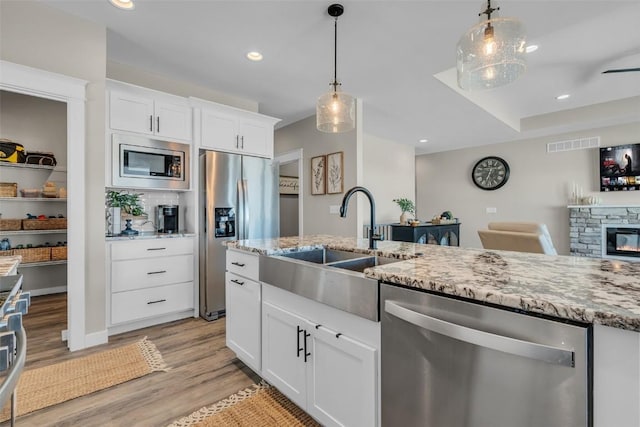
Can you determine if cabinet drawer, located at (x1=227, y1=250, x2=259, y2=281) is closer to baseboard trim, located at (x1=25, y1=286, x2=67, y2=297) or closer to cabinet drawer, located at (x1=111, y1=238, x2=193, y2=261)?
cabinet drawer, located at (x1=111, y1=238, x2=193, y2=261)

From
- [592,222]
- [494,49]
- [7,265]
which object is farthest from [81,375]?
[592,222]

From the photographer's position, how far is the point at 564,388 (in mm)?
705

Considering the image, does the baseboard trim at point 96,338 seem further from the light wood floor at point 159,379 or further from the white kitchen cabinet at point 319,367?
the white kitchen cabinet at point 319,367

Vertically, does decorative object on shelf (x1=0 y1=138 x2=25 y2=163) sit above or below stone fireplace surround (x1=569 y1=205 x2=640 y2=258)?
above

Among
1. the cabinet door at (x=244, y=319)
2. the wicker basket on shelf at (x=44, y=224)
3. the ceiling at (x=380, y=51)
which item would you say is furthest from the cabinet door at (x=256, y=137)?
the wicker basket on shelf at (x=44, y=224)

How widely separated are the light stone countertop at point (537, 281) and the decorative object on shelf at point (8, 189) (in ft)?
13.9

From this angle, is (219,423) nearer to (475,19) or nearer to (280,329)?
(280,329)

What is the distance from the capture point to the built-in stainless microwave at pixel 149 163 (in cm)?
279

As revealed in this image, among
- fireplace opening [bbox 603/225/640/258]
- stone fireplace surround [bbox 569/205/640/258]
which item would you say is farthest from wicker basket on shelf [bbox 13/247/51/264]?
fireplace opening [bbox 603/225/640/258]

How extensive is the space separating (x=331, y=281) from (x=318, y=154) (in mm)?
3430

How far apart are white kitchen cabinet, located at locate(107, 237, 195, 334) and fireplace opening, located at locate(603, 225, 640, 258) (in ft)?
21.0

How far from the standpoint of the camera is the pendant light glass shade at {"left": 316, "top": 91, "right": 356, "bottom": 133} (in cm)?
223

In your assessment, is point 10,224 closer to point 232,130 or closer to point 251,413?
point 232,130

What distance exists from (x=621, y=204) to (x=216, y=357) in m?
6.42
